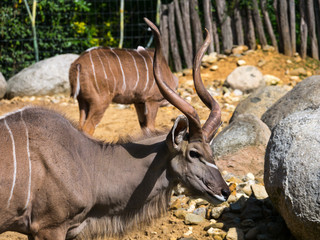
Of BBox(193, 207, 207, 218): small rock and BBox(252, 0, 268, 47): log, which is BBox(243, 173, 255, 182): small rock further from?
BBox(252, 0, 268, 47): log

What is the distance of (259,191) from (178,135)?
1556 millimetres

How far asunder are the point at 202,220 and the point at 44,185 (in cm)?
177

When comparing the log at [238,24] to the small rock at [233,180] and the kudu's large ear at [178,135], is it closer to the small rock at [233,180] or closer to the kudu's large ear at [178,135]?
the small rock at [233,180]

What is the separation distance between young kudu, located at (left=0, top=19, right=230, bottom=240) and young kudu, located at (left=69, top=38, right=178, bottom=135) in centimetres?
292

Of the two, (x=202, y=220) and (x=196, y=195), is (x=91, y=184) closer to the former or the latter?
(x=196, y=195)

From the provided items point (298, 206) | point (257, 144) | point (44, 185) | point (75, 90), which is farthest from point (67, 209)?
point (75, 90)

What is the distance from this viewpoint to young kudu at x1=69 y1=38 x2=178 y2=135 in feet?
19.7

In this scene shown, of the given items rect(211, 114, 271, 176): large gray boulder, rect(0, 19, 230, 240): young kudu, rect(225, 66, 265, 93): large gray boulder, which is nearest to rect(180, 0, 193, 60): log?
rect(225, 66, 265, 93): large gray boulder

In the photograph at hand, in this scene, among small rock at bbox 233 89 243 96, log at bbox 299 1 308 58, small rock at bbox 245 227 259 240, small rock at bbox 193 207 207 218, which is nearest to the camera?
small rock at bbox 245 227 259 240

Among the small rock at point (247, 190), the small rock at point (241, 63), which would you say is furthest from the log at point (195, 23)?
the small rock at point (247, 190)

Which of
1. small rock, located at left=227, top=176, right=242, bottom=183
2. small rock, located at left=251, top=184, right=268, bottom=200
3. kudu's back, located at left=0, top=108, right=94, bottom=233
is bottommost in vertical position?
small rock, located at left=227, top=176, right=242, bottom=183

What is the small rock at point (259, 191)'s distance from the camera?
411cm

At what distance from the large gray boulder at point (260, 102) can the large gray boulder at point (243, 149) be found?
45.7 inches

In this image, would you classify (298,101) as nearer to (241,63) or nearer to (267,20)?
(241,63)
